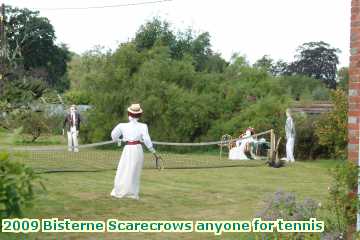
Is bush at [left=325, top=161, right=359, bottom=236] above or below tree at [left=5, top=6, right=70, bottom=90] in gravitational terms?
below

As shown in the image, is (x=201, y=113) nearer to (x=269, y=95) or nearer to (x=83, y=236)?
(x=269, y=95)

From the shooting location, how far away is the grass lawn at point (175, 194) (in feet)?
34.3

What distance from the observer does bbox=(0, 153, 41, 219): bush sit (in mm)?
4410

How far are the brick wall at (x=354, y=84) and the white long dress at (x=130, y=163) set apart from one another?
5880 millimetres

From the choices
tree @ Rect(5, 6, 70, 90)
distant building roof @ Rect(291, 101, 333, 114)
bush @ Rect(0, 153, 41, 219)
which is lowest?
bush @ Rect(0, 153, 41, 219)

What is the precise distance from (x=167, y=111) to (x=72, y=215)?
60.5 feet

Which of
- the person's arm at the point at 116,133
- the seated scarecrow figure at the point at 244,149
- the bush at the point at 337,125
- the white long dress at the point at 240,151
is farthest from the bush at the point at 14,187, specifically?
the white long dress at the point at 240,151

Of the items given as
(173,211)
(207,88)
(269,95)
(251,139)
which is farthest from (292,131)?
(173,211)

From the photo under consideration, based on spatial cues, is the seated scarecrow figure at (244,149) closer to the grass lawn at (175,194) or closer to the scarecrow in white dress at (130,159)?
the grass lawn at (175,194)

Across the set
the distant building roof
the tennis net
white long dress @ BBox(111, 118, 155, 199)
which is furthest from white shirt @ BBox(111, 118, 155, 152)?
the distant building roof

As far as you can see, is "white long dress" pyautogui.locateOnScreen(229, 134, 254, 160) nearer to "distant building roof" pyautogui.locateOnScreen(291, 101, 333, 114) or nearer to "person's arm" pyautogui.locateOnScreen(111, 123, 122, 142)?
"distant building roof" pyautogui.locateOnScreen(291, 101, 333, 114)

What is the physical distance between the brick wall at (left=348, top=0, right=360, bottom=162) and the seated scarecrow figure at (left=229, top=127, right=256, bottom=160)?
660 inches

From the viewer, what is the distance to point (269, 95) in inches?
1129

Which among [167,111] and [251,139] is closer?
[251,139]
